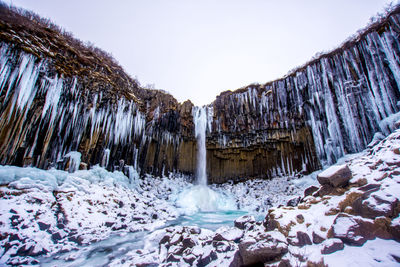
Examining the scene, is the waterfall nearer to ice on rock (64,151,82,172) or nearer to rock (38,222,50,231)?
ice on rock (64,151,82,172)

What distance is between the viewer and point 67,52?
35.9ft

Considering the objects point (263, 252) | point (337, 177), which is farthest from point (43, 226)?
point (337, 177)

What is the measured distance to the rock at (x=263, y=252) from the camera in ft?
9.84

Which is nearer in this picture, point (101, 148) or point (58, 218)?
point (58, 218)

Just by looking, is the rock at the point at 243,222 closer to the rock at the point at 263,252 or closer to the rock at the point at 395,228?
the rock at the point at 263,252

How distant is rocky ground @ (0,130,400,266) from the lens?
2.71 meters

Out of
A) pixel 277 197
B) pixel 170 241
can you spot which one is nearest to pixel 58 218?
pixel 170 241

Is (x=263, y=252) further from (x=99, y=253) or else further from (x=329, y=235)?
(x=99, y=253)

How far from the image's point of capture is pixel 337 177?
422 cm

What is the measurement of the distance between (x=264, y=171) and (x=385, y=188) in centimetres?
1617

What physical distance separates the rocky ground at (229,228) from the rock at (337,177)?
20 millimetres

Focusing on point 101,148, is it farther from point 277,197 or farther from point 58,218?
point 277,197

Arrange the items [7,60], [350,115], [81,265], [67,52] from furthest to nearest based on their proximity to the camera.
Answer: [350,115], [67,52], [7,60], [81,265]

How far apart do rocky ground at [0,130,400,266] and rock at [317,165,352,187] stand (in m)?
0.02
